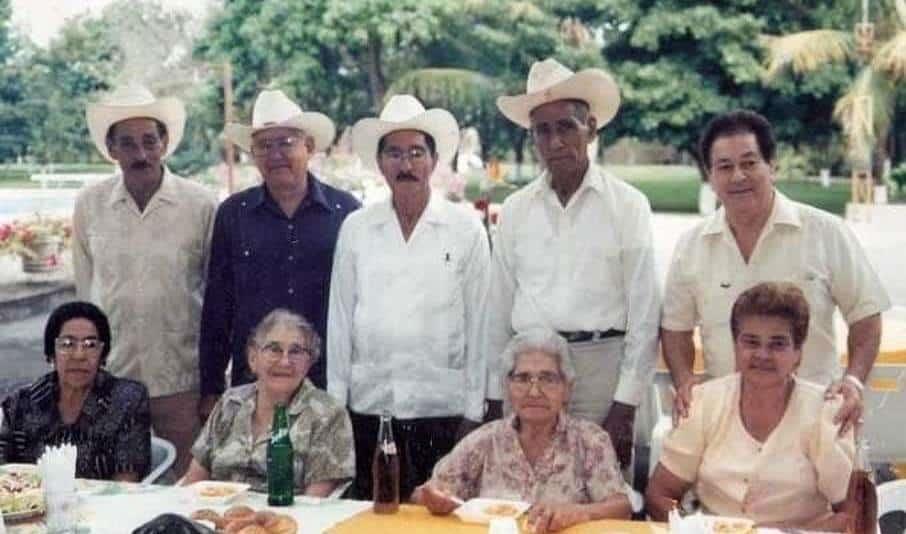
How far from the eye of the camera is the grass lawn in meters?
4.81

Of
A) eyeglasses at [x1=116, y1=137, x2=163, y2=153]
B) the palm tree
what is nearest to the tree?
the palm tree

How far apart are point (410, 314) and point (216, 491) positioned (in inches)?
31.2

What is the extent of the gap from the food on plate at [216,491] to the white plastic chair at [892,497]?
1443mm

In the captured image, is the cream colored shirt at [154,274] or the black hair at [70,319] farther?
the cream colored shirt at [154,274]

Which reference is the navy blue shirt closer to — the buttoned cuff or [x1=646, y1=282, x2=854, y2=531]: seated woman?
the buttoned cuff

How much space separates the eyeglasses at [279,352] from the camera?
270 centimetres

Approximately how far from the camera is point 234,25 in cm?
523

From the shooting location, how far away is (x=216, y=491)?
2408 millimetres

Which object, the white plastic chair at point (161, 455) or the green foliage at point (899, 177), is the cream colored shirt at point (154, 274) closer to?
the white plastic chair at point (161, 455)

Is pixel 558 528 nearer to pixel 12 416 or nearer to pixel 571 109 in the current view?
pixel 571 109

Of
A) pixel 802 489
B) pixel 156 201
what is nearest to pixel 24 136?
pixel 156 201

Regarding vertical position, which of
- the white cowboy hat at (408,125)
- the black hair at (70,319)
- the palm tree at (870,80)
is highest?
the palm tree at (870,80)

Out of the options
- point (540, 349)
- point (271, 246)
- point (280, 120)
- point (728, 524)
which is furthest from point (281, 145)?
point (728, 524)

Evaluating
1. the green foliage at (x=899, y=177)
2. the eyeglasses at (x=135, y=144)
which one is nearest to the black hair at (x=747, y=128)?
the eyeglasses at (x=135, y=144)
